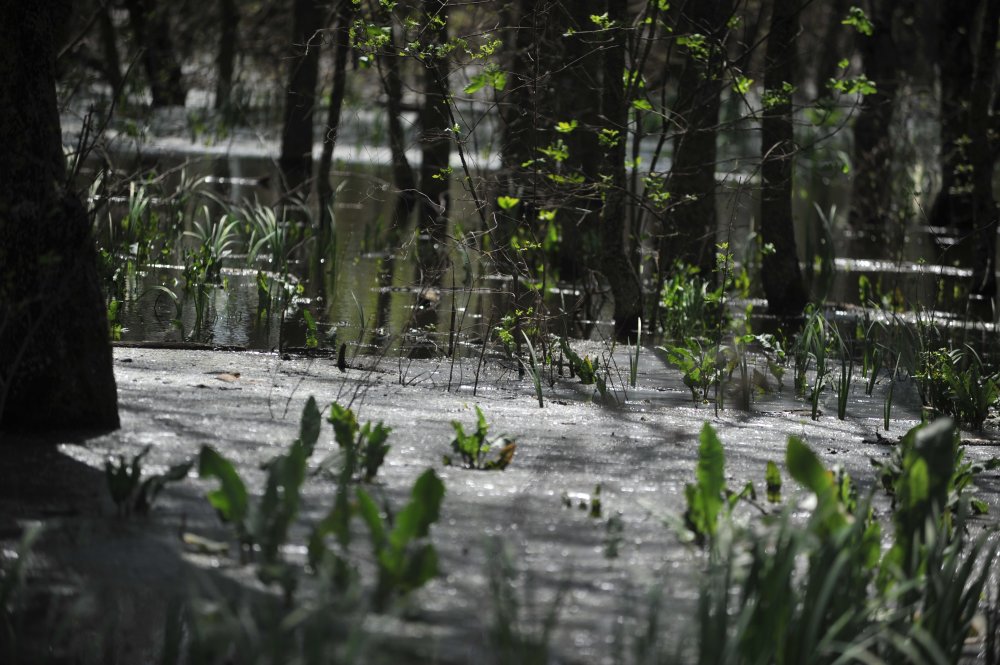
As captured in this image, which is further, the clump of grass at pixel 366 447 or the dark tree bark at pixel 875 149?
the dark tree bark at pixel 875 149

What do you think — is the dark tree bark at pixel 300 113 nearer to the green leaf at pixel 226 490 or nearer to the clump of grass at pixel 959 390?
the clump of grass at pixel 959 390

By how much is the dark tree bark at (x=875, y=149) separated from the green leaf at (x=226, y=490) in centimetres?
1099

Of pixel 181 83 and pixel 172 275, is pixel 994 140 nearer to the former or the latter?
pixel 172 275

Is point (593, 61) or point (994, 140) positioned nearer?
point (593, 61)

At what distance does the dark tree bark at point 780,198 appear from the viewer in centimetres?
815

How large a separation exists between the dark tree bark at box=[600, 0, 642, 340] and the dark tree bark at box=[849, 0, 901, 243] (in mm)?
6230

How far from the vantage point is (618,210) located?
7305mm

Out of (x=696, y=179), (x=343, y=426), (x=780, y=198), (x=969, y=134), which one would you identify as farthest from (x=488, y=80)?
(x=969, y=134)

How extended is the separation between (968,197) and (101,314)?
11270 mm

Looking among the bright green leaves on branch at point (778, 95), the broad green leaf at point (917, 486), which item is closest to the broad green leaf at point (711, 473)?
the broad green leaf at point (917, 486)

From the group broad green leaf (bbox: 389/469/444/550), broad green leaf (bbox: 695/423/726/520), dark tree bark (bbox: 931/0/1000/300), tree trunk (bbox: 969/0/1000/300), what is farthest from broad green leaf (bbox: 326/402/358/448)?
tree trunk (bbox: 969/0/1000/300)

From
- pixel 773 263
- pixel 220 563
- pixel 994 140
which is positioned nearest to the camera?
pixel 220 563

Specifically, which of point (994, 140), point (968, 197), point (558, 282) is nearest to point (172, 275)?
point (558, 282)

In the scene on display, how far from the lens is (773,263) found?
8898 mm
